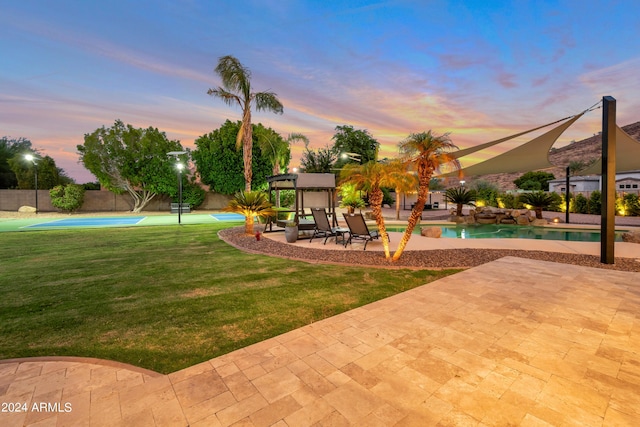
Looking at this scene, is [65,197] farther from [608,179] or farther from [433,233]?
[608,179]

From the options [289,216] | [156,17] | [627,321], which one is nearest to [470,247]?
[627,321]

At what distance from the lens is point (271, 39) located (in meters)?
13.8

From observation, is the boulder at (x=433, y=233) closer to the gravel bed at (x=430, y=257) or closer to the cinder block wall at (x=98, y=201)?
the gravel bed at (x=430, y=257)

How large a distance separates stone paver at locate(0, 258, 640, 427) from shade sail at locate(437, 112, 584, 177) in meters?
7.94

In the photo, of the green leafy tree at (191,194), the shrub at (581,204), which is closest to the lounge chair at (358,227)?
the shrub at (581,204)

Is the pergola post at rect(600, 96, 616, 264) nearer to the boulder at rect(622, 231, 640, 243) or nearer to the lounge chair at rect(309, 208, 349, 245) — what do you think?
the boulder at rect(622, 231, 640, 243)

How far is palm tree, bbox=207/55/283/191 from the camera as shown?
1445cm

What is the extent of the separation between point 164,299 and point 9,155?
42.1 meters

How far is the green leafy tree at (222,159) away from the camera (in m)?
27.2

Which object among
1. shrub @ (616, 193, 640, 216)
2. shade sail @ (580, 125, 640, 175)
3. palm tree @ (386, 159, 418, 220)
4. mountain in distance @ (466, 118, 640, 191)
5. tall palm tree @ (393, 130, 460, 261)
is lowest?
shrub @ (616, 193, 640, 216)

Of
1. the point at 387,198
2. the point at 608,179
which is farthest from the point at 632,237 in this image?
the point at 387,198

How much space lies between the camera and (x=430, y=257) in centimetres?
677

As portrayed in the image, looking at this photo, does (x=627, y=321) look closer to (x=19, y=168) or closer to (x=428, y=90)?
(x=428, y=90)

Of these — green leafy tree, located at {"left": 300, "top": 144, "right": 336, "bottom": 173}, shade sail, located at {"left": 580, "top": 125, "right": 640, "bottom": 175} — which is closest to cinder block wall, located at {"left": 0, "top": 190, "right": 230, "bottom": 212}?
green leafy tree, located at {"left": 300, "top": 144, "right": 336, "bottom": 173}
